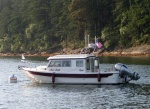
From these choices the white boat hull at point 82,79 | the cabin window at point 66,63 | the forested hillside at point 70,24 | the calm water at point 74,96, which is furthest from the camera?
the forested hillside at point 70,24

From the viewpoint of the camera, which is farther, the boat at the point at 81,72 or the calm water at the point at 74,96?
the boat at the point at 81,72

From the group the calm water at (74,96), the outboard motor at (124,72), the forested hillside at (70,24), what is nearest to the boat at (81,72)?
the outboard motor at (124,72)

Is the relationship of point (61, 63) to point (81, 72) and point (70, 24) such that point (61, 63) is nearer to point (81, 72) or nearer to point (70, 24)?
point (81, 72)

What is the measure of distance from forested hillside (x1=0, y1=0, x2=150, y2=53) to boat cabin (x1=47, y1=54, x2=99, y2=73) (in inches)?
2008

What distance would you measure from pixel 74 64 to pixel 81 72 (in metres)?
1.28

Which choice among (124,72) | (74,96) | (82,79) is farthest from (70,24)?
(74,96)

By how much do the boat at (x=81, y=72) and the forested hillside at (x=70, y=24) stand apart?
50734mm

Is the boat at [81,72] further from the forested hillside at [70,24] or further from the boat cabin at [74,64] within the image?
the forested hillside at [70,24]

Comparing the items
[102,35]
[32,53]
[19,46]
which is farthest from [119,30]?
[19,46]

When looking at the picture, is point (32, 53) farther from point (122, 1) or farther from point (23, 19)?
point (122, 1)

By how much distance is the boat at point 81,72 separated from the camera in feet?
155

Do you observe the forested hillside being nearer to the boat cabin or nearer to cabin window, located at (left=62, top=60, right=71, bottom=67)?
the boat cabin

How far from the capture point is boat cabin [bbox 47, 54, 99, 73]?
156 ft

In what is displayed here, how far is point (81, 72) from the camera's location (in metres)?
47.3
